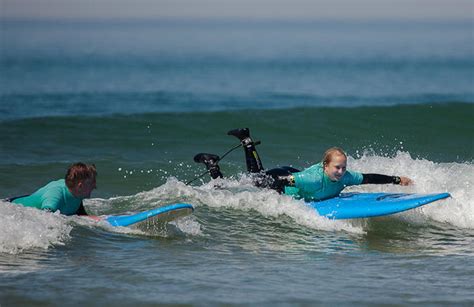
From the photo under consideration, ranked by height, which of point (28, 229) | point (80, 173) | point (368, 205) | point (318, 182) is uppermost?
point (80, 173)

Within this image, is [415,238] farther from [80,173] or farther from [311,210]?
[80,173]

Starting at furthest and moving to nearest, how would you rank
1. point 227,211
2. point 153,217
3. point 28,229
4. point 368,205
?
point 227,211 < point 368,205 < point 153,217 < point 28,229

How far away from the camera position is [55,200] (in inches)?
352

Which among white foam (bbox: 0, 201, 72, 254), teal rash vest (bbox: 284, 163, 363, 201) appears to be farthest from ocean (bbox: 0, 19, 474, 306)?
teal rash vest (bbox: 284, 163, 363, 201)

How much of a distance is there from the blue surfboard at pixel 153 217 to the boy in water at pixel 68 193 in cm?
45

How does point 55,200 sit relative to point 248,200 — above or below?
above

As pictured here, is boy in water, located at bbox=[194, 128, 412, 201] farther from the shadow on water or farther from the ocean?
the shadow on water

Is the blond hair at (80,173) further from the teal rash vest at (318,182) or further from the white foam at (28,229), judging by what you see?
the teal rash vest at (318,182)

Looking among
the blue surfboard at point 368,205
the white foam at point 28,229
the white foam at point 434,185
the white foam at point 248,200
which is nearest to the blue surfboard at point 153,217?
the white foam at point 28,229

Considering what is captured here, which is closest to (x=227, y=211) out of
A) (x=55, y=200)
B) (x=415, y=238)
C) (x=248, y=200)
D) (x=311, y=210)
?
(x=248, y=200)

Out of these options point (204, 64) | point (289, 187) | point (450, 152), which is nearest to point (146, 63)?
point (204, 64)

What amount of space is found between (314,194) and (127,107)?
1484 cm

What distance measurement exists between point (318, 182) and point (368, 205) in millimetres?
611

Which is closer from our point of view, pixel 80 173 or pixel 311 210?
pixel 80 173
